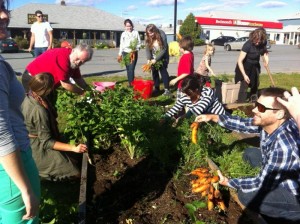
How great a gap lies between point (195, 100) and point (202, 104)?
13cm

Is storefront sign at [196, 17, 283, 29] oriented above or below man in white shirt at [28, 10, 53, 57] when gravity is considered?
above

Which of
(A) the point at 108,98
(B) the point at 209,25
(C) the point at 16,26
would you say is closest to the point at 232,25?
(B) the point at 209,25

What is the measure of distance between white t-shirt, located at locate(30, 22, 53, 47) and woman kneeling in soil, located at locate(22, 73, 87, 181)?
582 centimetres

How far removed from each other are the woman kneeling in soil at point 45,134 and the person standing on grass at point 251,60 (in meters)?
4.19

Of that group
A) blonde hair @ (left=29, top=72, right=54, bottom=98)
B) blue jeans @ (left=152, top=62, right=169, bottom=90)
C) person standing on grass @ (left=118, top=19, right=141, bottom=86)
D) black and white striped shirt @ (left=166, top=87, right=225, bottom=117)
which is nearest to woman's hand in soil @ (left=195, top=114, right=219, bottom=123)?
black and white striped shirt @ (left=166, top=87, right=225, bottom=117)

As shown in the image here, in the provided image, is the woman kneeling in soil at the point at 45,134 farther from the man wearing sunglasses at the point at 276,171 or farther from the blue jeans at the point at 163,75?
the blue jeans at the point at 163,75

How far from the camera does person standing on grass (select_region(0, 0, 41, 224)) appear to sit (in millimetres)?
1294

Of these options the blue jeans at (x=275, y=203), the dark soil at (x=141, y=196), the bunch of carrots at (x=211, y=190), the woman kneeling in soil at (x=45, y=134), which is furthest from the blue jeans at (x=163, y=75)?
the blue jeans at (x=275, y=203)

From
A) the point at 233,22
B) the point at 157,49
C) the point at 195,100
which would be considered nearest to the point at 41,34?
the point at 157,49

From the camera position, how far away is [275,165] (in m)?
2.62

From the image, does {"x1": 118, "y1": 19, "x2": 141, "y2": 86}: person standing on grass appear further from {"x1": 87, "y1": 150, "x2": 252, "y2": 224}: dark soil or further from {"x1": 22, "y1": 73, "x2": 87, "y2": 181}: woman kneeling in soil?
{"x1": 22, "y1": 73, "x2": 87, "y2": 181}: woman kneeling in soil

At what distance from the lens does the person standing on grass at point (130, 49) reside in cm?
789

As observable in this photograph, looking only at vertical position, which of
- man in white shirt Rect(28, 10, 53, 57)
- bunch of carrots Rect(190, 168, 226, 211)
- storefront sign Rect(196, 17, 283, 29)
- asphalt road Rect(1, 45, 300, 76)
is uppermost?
storefront sign Rect(196, 17, 283, 29)

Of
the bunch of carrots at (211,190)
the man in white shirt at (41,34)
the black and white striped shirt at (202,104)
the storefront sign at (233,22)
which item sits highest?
the storefront sign at (233,22)
